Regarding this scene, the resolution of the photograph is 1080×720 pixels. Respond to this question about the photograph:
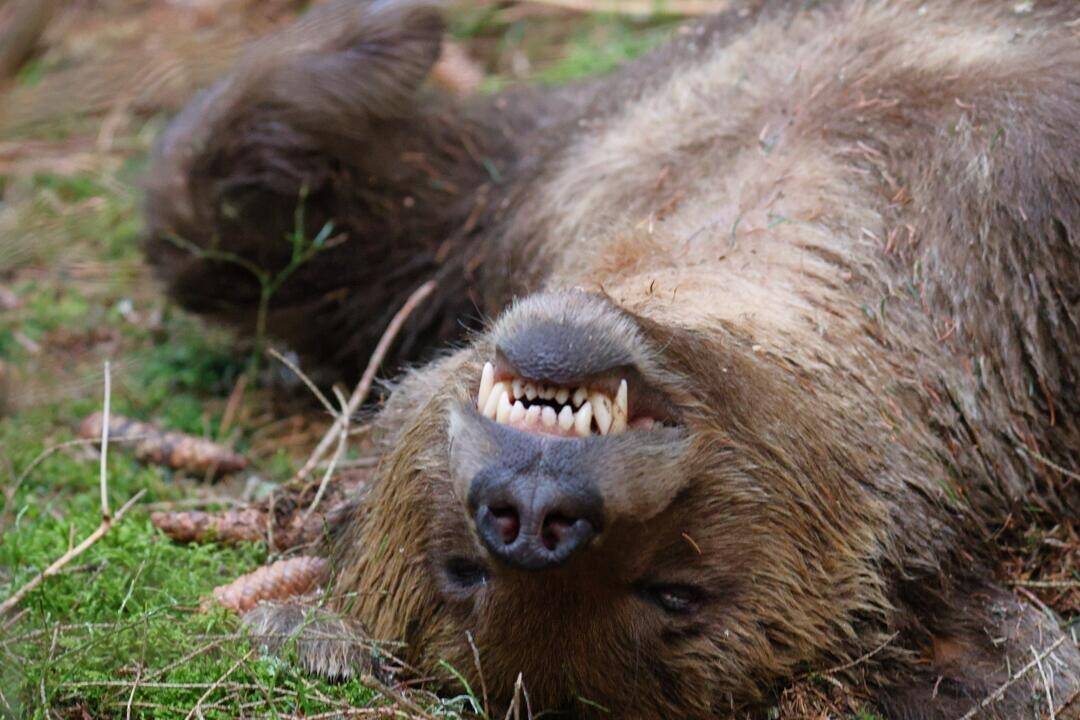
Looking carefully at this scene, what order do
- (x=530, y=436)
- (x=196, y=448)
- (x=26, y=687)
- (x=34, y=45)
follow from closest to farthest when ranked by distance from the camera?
(x=34, y=45), (x=530, y=436), (x=26, y=687), (x=196, y=448)

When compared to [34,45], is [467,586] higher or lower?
lower

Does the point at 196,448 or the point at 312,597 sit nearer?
the point at 312,597

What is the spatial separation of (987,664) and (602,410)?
1389 mm

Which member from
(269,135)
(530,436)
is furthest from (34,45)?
(269,135)

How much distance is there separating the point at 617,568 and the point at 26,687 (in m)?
1.43

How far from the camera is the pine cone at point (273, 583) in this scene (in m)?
4.11

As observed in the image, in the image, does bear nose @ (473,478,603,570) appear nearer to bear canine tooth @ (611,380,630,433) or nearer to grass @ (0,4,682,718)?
bear canine tooth @ (611,380,630,433)

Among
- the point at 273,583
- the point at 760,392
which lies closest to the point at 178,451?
the point at 273,583

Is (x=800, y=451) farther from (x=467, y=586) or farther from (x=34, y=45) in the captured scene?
(x=34, y=45)

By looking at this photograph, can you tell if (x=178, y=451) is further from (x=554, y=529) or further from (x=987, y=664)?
(x=987, y=664)

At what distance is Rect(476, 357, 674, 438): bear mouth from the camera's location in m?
3.18

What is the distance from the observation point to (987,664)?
148 inches

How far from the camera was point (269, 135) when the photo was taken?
602 centimetres

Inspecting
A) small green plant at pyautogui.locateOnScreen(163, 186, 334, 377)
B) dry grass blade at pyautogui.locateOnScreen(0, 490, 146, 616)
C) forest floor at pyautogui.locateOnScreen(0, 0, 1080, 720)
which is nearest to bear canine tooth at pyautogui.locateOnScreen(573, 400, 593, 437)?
forest floor at pyautogui.locateOnScreen(0, 0, 1080, 720)
